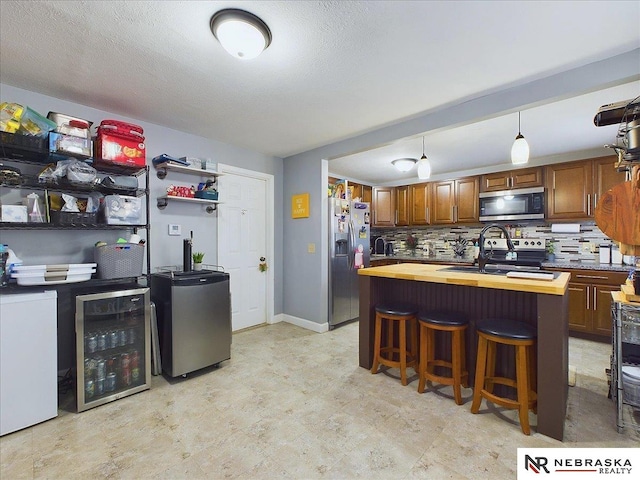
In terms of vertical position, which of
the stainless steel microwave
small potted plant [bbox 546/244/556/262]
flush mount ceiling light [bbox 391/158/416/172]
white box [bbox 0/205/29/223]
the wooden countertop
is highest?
flush mount ceiling light [bbox 391/158/416/172]

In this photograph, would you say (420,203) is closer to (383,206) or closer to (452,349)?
(383,206)

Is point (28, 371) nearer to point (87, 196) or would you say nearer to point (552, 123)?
point (87, 196)

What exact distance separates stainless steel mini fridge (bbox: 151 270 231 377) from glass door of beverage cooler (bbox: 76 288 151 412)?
171 mm

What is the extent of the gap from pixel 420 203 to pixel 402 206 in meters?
0.36

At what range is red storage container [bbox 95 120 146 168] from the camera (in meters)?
2.39

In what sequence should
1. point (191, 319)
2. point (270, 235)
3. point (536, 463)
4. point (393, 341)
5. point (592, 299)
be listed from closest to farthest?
point (536, 463) → point (191, 319) → point (393, 341) → point (592, 299) → point (270, 235)

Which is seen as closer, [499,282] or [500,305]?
[499,282]

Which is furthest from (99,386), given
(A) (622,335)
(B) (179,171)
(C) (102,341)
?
(A) (622,335)

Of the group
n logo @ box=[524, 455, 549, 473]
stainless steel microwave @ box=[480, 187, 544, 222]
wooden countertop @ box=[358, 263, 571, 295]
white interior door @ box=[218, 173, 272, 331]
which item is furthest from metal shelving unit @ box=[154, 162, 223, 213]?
stainless steel microwave @ box=[480, 187, 544, 222]

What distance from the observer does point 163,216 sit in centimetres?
313

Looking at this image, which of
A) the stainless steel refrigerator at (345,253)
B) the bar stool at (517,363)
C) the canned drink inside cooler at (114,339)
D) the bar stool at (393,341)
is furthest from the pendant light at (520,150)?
the canned drink inside cooler at (114,339)

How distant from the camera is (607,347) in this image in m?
3.38

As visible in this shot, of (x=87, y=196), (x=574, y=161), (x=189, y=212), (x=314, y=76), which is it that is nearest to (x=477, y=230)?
(x=574, y=161)

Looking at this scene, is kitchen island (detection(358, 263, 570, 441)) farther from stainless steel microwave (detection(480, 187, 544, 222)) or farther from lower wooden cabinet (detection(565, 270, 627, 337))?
stainless steel microwave (detection(480, 187, 544, 222))
